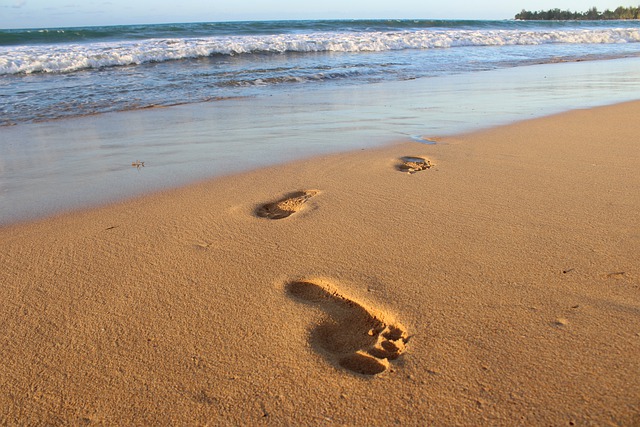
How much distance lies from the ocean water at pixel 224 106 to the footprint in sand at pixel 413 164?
0.53m

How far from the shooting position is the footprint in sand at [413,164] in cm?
321

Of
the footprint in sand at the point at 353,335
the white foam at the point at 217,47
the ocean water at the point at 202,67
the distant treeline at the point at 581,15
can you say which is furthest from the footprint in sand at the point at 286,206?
the distant treeline at the point at 581,15

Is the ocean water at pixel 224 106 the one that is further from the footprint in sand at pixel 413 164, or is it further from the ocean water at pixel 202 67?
the footprint in sand at pixel 413 164

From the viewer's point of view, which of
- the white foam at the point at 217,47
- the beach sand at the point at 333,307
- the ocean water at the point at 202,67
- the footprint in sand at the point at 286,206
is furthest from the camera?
the white foam at the point at 217,47

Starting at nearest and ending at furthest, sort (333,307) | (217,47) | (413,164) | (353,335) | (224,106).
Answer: (353,335), (333,307), (413,164), (224,106), (217,47)

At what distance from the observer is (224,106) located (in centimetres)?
595

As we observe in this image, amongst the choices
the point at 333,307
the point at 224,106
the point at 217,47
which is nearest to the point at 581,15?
the point at 217,47

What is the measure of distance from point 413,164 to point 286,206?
1085 millimetres

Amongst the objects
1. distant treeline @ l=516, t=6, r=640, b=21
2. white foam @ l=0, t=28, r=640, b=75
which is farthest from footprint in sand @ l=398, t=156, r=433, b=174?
distant treeline @ l=516, t=6, r=640, b=21

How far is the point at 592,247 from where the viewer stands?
2008 mm

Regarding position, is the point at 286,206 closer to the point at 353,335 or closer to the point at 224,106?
the point at 353,335

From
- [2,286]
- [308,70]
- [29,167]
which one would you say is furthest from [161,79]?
[2,286]

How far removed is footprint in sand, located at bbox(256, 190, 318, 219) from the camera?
2.53 metres

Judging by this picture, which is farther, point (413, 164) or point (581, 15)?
point (581, 15)
